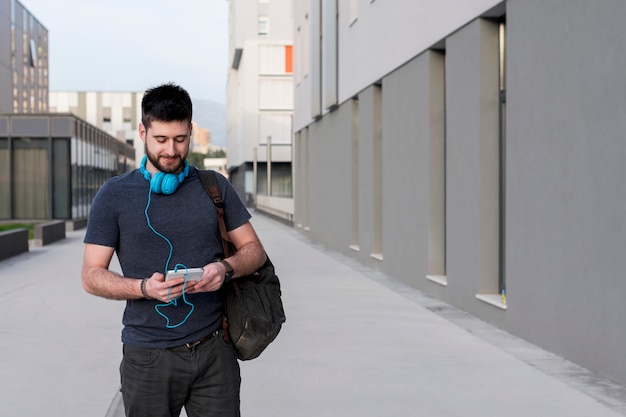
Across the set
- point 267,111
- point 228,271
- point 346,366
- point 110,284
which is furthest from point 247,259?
point 267,111

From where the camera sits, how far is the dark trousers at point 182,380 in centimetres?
293

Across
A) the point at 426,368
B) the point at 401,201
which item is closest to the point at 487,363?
the point at 426,368

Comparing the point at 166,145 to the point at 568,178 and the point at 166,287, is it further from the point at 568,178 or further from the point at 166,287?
the point at 568,178

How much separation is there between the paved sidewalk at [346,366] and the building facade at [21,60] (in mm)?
34007

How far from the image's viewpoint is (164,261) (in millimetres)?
2949

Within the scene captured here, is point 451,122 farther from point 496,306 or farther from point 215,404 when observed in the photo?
point 215,404

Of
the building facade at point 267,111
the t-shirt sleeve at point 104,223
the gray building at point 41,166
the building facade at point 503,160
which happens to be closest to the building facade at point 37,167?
the gray building at point 41,166

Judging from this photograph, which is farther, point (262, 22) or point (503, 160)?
point (262, 22)

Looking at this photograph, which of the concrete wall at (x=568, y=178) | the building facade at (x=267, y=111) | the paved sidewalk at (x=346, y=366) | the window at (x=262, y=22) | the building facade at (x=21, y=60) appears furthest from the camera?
the window at (x=262, y=22)

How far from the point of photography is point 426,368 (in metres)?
6.99

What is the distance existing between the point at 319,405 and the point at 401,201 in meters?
8.60

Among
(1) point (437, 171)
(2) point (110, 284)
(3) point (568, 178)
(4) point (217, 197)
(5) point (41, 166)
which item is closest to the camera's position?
(2) point (110, 284)

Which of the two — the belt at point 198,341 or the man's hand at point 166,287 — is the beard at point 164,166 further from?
the belt at point 198,341

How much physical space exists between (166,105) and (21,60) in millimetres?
47129
